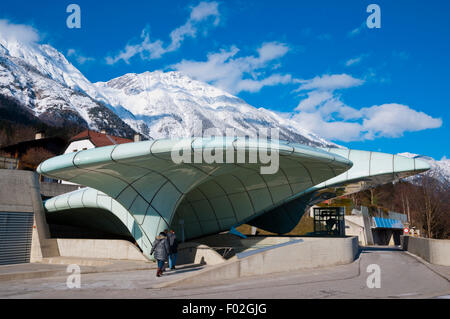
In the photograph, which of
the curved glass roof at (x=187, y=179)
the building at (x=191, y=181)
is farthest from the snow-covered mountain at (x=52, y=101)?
the curved glass roof at (x=187, y=179)

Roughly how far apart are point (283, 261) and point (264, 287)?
138 inches

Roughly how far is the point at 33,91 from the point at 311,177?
152177mm

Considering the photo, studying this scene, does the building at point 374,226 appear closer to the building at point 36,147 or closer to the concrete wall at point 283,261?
the concrete wall at point 283,261

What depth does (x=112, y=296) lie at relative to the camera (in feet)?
29.0

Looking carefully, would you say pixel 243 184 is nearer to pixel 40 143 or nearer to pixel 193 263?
pixel 193 263

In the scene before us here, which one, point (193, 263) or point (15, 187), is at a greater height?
point (15, 187)

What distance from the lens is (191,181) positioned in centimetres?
1672

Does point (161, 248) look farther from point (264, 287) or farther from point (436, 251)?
point (436, 251)

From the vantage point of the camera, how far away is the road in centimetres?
889

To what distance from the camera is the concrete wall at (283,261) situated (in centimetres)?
1124

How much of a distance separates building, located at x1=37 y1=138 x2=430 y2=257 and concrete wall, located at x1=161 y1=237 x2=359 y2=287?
3285 millimetres
